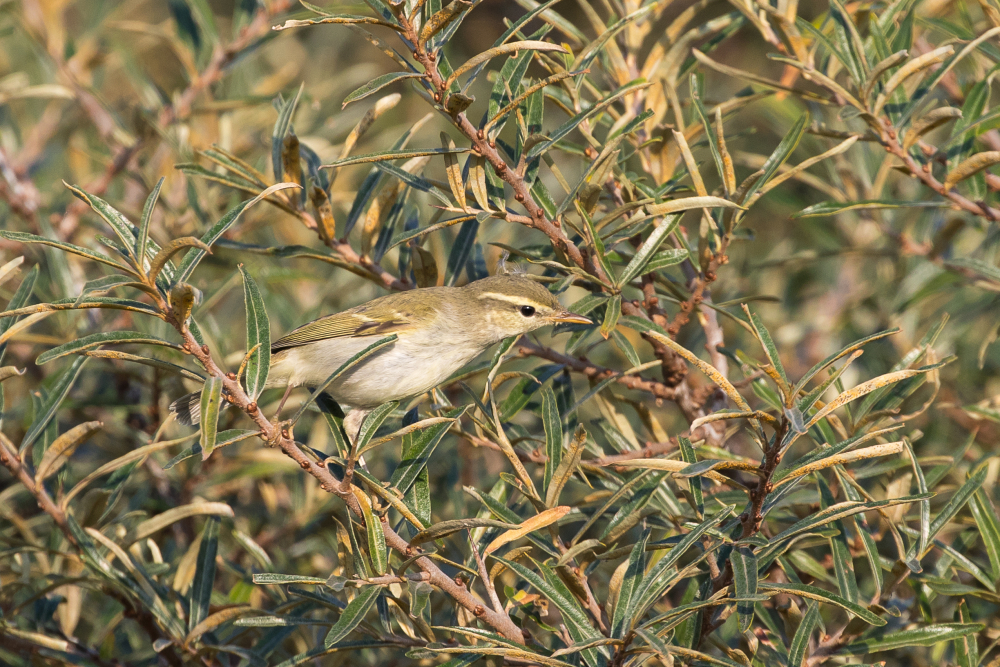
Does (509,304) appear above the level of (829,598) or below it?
above

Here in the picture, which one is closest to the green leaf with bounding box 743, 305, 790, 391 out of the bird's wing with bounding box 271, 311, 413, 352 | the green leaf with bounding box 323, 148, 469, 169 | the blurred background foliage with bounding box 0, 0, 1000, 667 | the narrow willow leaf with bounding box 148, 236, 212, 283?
the blurred background foliage with bounding box 0, 0, 1000, 667

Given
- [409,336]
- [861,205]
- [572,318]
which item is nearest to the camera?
[861,205]

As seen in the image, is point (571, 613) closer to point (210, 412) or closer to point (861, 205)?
point (210, 412)

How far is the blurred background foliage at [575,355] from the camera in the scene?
202cm

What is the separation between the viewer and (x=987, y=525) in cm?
214

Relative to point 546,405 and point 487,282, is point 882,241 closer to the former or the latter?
point 487,282

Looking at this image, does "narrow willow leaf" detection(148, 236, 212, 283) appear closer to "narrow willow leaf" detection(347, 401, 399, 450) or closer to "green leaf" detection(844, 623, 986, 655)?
"narrow willow leaf" detection(347, 401, 399, 450)

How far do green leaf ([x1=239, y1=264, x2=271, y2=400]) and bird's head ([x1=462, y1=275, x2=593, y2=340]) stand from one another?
4.08 ft

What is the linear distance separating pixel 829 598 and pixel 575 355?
1107mm

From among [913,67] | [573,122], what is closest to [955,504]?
[913,67]

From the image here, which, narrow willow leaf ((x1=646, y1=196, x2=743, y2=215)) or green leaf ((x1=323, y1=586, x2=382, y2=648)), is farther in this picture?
narrow willow leaf ((x1=646, y1=196, x2=743, y2=215))

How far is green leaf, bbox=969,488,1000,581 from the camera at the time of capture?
213 centimetres

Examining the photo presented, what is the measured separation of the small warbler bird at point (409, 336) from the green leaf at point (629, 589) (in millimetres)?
1258

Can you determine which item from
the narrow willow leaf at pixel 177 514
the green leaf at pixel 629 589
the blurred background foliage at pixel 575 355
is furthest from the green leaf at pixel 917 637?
the narrow willow leaf at pixel 177 514
